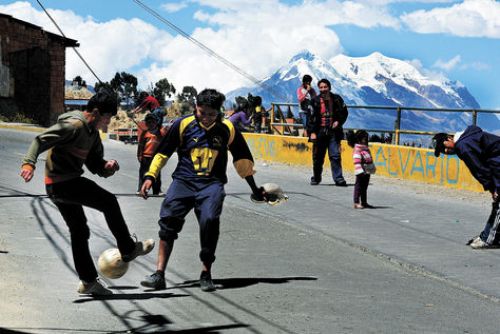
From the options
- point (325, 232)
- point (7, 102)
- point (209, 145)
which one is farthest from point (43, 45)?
point (209, 145)

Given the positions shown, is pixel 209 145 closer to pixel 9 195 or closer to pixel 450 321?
pixel 450 321

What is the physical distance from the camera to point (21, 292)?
6.71 m

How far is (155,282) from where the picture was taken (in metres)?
6.95

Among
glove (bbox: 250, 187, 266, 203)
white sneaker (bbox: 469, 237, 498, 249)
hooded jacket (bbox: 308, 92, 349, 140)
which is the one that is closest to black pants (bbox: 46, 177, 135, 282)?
glove (bbox: 250, 187, 266, 203)

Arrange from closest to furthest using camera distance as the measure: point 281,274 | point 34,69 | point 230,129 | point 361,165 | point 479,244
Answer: point 230,129
point 281,274
point 479,244
point 361,165
point 34,69

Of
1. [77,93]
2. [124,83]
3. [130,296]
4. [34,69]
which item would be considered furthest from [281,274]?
[124,83]

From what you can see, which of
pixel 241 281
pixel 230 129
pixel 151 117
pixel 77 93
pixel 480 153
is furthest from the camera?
pixel 77 93

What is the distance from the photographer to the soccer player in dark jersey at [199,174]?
7.12 m

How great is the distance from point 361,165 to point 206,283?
648 cm

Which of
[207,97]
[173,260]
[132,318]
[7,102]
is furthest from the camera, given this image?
[7,102]

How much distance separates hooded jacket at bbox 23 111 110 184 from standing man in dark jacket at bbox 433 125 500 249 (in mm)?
4216

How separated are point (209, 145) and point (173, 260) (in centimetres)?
172

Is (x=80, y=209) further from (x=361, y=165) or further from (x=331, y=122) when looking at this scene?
(x=331, y=122)

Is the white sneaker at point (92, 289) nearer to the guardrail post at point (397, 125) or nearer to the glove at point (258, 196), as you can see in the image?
the glove at point (258, 196)
